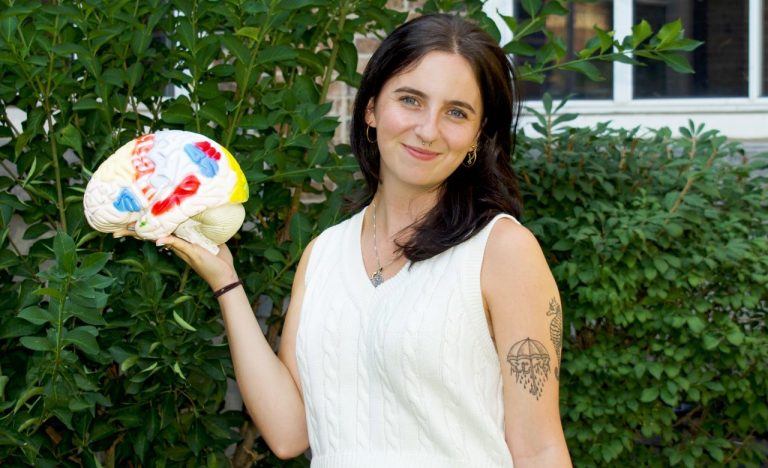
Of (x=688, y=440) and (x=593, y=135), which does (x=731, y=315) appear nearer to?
(x=688, y=440)

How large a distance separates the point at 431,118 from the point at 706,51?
3324 millimetres

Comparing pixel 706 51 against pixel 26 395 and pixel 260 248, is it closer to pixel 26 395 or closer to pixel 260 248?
pixel 260 248

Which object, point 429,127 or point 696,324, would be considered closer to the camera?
point 429,127

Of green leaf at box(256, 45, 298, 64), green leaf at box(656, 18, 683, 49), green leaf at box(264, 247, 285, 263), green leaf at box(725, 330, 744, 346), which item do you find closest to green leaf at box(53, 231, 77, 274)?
green leaf at box(264, 247, 285, 263)

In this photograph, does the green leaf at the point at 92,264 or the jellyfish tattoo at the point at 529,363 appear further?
the green leaf at the point at 92,264

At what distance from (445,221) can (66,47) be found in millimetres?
1224

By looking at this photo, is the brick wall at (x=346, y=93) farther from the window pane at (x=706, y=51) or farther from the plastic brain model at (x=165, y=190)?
the plastic brain model at (x=165, y=190)

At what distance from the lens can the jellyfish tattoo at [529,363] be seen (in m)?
2.06

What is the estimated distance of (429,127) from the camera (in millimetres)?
2131

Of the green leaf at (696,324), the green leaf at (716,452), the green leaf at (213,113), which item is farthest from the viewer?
the green leaf at (716,452)

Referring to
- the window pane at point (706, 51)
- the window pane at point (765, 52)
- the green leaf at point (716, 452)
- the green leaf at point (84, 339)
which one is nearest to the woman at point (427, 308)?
the green leaf at point (84, 339)

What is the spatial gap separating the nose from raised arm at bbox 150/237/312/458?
0.54 meters

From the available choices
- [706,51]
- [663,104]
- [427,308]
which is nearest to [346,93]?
[663,104]

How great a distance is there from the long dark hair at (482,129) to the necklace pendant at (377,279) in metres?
0.09
